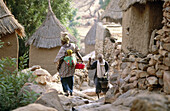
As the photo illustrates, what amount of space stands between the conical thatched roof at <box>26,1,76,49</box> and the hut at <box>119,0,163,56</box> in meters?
5.52

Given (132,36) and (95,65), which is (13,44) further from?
(132,36)

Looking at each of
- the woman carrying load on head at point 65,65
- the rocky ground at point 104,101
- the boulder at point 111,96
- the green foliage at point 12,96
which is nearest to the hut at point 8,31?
the rocky ground at point 104,101

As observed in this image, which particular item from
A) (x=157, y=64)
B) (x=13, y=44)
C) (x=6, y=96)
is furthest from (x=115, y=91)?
(x=13, y=44)

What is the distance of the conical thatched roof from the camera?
36.8 feet

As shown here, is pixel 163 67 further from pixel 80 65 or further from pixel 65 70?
pixel 65 70

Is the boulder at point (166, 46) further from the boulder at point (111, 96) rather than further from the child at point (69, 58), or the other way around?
the child at point (69, 58)

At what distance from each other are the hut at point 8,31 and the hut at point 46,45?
9.48 feet

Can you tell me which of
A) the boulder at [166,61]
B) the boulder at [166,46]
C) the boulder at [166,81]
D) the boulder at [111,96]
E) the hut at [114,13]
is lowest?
the boulder at [111,96]

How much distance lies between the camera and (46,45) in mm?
11117

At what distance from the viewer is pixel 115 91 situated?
17.6 feet

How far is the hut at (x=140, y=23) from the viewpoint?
473cm

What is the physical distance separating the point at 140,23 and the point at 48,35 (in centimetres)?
695

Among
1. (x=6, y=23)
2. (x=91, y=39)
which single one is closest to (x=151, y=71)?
(x=6, y=23)

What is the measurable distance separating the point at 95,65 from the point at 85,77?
4.02 metres
